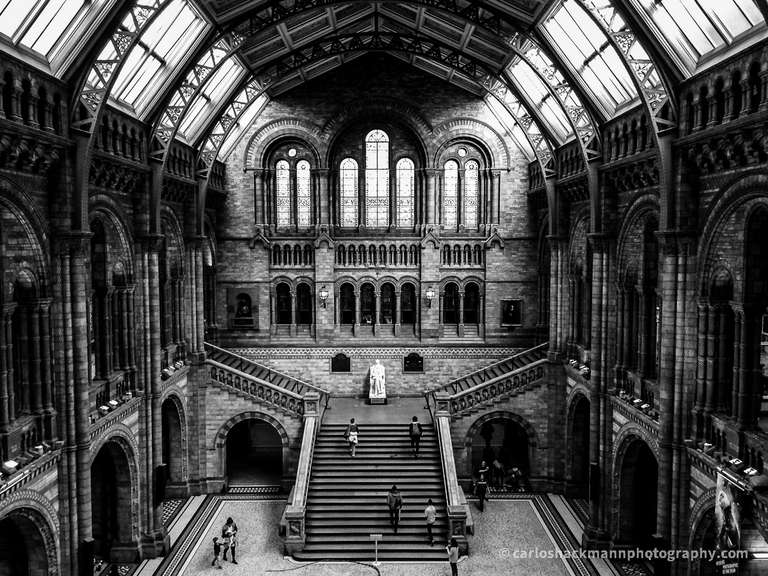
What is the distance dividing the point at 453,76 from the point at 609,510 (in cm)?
1982

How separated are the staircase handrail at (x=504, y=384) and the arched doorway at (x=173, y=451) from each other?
1152 centimetres

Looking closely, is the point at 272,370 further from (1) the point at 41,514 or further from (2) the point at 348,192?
(1) the point at 41,514

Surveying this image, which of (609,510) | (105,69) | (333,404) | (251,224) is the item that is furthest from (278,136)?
(609,510)

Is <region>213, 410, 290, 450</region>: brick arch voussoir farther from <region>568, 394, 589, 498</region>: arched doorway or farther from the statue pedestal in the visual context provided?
<region>568, 394, 589, 498</region>: arched doorway

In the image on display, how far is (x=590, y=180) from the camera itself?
2234cm

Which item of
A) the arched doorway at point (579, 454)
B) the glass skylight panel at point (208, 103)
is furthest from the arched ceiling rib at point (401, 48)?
the arched doorway at point (579, 454)

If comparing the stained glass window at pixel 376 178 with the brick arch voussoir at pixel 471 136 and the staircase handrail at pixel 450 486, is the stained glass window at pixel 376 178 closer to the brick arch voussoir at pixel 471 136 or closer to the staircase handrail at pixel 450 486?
the brick arch voussoir at pixel 471 136

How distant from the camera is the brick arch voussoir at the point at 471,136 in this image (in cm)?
3209

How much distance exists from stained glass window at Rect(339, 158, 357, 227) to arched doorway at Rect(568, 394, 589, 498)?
14.3 meters

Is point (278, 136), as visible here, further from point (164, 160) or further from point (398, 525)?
point (398, 525)

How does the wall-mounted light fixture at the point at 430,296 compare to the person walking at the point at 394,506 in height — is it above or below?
above

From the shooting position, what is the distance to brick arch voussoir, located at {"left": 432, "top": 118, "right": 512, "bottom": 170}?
3209cm

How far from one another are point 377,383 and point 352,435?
19.3 feet

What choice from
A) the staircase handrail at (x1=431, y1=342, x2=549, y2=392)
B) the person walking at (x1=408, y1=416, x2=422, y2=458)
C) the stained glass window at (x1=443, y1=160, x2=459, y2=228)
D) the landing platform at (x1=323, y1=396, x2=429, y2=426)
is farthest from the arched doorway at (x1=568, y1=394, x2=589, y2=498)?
the stained glass window at (x1=443, y1=160, x2=459, y2=228)
